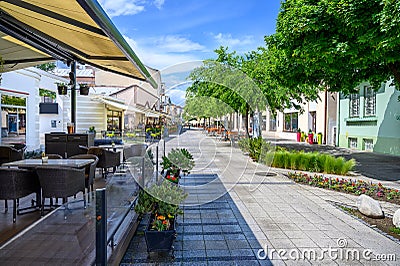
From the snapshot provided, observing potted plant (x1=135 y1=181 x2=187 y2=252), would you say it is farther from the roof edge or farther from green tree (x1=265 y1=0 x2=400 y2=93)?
green tree (x1=265 y1=0 x2=400 y2=93)

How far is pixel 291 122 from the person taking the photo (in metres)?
26.8

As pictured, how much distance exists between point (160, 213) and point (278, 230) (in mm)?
1787

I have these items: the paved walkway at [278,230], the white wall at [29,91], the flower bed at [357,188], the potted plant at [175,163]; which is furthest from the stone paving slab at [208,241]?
the white wall at [29,91]

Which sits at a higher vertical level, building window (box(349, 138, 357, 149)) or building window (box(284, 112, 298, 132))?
building window (box(284, 112, 298, 132))

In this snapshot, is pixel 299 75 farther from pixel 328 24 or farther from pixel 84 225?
pixel 84 225

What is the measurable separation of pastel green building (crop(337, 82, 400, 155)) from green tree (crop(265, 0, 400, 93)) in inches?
Answer: 206

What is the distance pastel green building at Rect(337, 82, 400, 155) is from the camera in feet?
45.8

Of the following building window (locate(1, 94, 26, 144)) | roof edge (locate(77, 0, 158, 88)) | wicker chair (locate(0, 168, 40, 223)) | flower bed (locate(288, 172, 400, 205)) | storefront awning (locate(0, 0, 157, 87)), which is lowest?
flower bed (locate(288, 172, 400, 205))

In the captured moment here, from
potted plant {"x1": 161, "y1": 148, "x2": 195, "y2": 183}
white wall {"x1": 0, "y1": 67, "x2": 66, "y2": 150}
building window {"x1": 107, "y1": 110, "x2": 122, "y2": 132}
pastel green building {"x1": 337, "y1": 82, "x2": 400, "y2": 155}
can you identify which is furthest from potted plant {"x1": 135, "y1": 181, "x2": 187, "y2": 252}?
building window {"x1": 107, "y1": 110, "x2": 122, "y2": 132}

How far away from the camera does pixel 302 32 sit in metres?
7.82

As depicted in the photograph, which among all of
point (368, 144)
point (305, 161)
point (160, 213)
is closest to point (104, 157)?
point (160, 213)

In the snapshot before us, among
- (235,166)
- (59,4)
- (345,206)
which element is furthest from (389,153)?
(59,4)

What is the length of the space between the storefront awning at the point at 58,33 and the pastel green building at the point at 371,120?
11750 mm

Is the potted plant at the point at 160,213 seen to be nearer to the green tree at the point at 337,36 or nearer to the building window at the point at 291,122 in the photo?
the green tree at the point at 337,36
